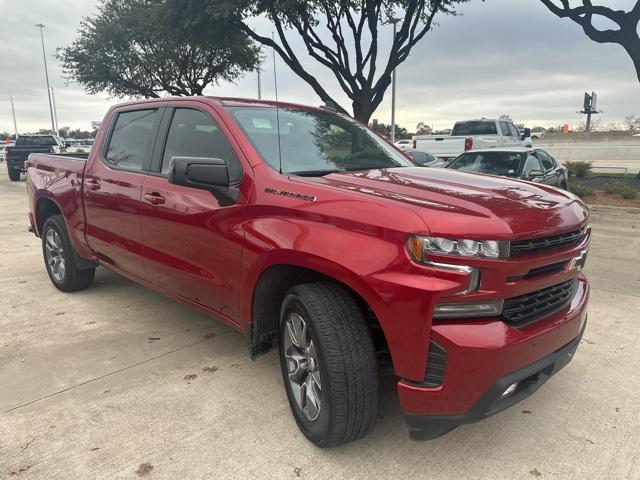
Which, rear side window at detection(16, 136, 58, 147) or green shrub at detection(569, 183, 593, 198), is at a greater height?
rear side window at detection(16, 136, 58, 147)

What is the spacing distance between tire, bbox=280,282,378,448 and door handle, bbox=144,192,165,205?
1.37m

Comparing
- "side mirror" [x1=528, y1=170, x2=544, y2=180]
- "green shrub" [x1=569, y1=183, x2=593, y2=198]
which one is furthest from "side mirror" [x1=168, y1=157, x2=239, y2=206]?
"green shrub" [x1=569, y1=183, x2=593, y2=198]

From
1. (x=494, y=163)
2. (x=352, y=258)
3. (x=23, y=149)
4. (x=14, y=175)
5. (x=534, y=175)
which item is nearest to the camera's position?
(x=352, y=258)

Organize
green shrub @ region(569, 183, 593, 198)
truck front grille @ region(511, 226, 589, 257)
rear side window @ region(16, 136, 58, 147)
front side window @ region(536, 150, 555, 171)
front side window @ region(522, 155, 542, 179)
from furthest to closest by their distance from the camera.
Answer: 1. rear side window @ region(16, 136, 58, 147)
2. green shrub @ region(569, 183, 593, 198)
3. front side window @ region(536, 150, 555, 171)
4. front side window @ region(522, 155, 542, 179)
5. truck front grille @ region(511, 226, 589, 257)

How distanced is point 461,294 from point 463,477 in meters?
0.97

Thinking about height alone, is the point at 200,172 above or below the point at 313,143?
below

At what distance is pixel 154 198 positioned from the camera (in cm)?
345

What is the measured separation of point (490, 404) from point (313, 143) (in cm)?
195

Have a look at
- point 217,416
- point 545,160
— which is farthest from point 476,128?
point 217,416

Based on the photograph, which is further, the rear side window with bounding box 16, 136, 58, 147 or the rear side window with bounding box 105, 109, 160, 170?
the rear side window with bounding box 16, 136, 58, 147

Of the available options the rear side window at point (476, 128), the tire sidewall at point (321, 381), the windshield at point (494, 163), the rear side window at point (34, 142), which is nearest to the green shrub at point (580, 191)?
the windshield at point (494, 163)

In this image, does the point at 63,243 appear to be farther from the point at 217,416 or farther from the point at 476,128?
the point at 476,128

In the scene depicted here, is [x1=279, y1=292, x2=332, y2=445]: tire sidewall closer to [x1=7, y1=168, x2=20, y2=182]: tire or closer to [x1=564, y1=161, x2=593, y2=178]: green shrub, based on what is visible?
[x1=564, y1=161, x2=593, y2=178]: green shrub

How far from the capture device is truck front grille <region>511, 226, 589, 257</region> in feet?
6.93
